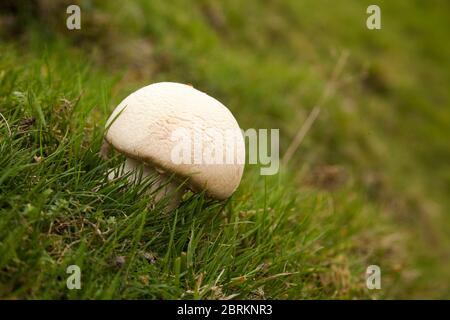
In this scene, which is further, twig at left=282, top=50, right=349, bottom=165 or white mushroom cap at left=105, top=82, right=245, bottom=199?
twig at left=282, top=50, right=349, bottom=165

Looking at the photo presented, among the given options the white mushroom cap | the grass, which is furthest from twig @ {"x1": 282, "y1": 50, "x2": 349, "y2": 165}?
the white mushroom cap

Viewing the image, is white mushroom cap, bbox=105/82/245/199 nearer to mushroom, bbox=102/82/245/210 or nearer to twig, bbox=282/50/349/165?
mushroom, bbox=102/82/245/210

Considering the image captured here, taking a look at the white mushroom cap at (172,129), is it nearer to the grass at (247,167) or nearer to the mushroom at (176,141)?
the mushroom at (176,141)

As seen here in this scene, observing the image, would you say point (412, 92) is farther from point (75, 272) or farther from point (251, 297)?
point (75, 272)

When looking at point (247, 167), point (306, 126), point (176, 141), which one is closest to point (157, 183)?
point (176, 141)

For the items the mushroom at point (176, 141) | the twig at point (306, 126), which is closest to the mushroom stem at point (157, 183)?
the mushroom at point (176, 141)

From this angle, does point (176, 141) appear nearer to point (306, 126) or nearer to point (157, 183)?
point (157, 183)

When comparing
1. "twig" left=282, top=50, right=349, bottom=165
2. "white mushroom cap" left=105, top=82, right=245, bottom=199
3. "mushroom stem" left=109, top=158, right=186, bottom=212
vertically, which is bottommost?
"mushroom stem" left=109, top=158, right=186, bottom=212

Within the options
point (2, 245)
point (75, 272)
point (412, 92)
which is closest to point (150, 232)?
point (75, 272)
